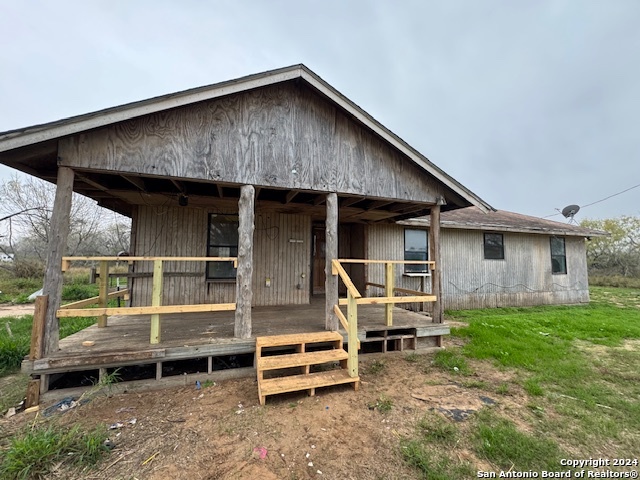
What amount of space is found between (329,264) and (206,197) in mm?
3095

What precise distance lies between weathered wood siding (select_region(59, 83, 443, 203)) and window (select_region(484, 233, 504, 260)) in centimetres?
622

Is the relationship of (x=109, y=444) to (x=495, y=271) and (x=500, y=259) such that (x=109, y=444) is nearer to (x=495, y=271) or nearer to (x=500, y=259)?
(x=495, y=271)

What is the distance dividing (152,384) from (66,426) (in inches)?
34.2

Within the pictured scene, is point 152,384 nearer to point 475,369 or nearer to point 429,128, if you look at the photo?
point 475,369

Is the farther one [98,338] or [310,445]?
[98,338]

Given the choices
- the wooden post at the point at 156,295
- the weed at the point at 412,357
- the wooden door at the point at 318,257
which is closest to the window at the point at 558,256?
the wooden door at the point at 318,257

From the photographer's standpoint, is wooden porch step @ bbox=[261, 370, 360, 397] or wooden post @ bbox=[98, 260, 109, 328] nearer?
wooden porch step @ bbox=[261, 370, 360, 397]

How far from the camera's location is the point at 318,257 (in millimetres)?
8727

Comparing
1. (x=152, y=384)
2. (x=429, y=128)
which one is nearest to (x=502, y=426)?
(x=152, y=384)

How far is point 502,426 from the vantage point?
2.88m

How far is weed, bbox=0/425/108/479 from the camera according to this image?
2.13m

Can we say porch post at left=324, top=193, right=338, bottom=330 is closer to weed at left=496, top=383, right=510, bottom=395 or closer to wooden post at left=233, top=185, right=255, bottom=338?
wooden post at left=233, top=185, right=255, bottom=338

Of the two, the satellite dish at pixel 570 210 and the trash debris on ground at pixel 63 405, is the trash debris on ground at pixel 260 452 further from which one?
the satellite dish at pixel 570 210

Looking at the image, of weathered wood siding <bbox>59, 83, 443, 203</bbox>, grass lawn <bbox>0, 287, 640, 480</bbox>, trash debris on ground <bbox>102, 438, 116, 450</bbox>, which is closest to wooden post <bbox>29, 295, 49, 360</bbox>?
grass lawn <bbox>0, 287, 640, 480</bbox>
